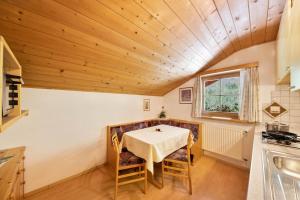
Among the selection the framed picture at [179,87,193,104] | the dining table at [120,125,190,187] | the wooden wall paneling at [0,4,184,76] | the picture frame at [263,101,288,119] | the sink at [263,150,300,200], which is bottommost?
the dining table at [120,125,190,187]

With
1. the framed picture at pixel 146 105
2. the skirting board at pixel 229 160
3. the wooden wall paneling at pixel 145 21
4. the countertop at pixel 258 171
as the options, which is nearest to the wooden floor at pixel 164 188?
the skirting board at pixel 229 160

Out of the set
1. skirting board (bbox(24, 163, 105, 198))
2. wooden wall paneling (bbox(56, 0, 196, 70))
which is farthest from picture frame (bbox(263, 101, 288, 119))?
skirting board (bbox(24, 163, 105, 198))

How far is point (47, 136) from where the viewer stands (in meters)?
1.89

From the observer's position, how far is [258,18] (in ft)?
5.40

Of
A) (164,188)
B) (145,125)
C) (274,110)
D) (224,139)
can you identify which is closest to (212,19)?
(274,110)

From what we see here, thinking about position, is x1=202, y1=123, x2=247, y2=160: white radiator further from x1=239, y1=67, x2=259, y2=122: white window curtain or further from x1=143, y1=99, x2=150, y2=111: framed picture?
x1=143, y1=99, x2=150, y2=111: framed picture

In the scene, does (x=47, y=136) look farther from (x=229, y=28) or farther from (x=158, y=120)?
(x=229, y=28)

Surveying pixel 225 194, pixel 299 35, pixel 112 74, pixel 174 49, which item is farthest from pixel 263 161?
pixel 112 74

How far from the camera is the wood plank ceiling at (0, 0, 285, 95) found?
106 centimetres

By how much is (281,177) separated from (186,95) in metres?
2.70

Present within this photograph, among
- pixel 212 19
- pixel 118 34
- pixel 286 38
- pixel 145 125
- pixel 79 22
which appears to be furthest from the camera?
pixel 145 125

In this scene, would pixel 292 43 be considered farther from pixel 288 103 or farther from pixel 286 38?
pixel 288 103

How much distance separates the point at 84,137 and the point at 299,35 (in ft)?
9.45

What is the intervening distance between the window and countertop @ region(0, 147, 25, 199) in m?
3.28
